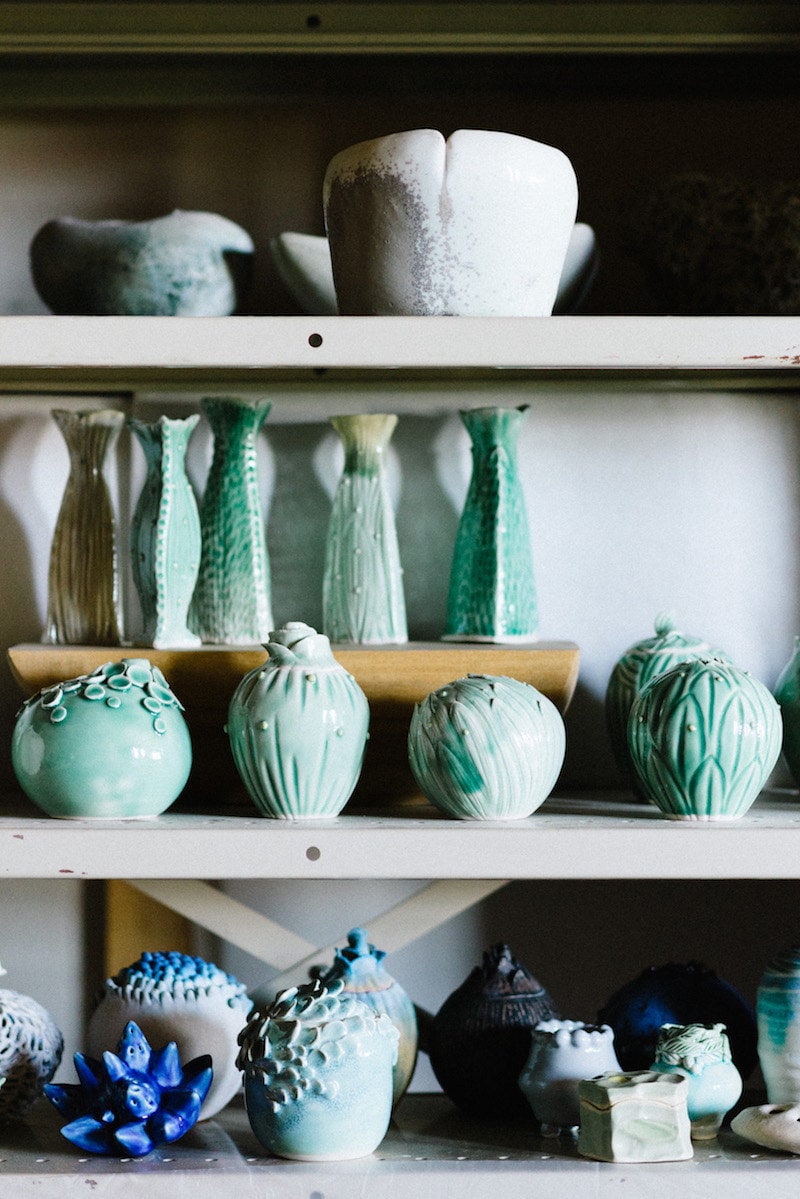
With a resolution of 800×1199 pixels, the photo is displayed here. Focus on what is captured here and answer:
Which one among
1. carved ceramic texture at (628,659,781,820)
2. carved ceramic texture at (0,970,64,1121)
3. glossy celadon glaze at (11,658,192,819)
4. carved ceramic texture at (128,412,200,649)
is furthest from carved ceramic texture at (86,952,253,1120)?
carved ceramic texture at (628,659,781,820)

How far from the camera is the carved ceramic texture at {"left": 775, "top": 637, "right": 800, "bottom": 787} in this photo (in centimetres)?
105

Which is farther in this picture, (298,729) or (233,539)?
(233,539)

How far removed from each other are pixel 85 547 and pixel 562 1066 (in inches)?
22.2

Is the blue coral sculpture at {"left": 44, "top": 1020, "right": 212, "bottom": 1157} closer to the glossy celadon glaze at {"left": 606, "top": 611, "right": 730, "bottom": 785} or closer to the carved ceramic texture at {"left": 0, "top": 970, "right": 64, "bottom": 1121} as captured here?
the carved ceramic texture at {"left": 0, "top": 970, "right": 64, "bottom": 1121}

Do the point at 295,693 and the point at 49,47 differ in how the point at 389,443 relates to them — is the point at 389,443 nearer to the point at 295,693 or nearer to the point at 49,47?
the point at 295,693

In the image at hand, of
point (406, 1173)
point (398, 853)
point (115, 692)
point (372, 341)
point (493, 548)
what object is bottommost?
point (406, 1173)

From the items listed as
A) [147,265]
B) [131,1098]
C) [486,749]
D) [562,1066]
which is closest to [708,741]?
[486,749]

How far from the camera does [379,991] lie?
3.23 ft

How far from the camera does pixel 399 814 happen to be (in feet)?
3.22

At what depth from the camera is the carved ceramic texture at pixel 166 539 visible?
3.40 ft

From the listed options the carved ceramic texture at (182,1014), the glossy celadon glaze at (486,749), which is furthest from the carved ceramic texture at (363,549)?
the carved ceramic texture at (182,1014)

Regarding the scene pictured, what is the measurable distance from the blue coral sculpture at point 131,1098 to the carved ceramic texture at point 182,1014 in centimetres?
4

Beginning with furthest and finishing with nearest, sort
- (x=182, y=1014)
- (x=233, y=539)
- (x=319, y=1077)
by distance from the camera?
(x=233, y=539) < (x=182, y=1014) < (x=319, y=1077)

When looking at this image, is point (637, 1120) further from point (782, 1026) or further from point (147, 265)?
point (147, 265)
